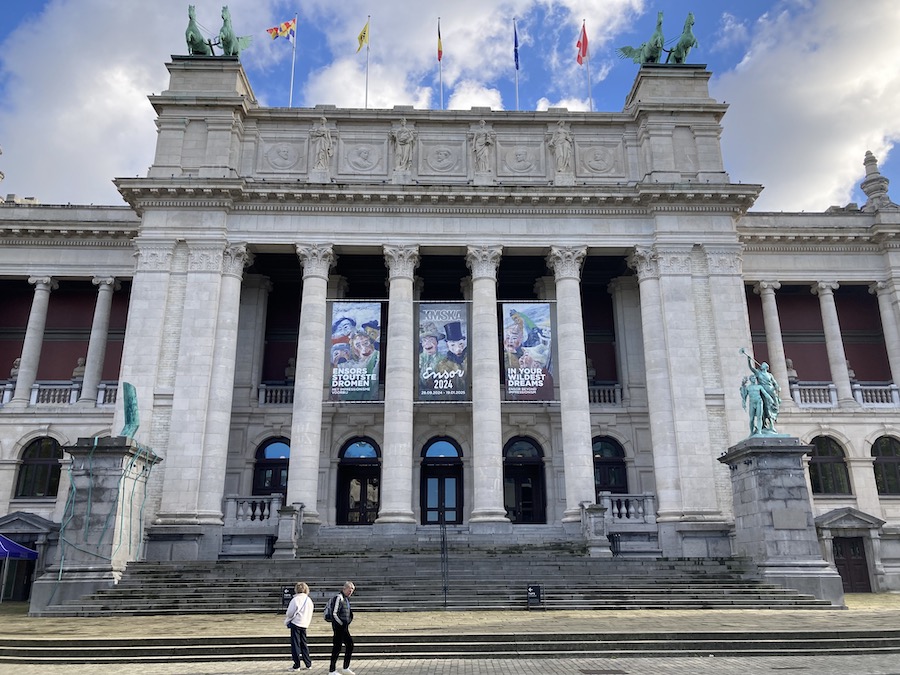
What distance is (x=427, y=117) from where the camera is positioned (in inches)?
1272

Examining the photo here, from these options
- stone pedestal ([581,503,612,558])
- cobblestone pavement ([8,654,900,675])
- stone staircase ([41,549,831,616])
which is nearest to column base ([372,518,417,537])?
stone staircase ([41,549,831,616])

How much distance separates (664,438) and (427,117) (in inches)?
662

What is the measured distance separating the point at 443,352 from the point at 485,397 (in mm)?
2390

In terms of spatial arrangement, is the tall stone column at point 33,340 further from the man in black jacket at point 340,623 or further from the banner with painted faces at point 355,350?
the man in black jacket at point 340,623

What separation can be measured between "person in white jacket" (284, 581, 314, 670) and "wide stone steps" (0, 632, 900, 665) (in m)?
1.89

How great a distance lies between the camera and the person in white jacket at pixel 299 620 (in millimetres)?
12102

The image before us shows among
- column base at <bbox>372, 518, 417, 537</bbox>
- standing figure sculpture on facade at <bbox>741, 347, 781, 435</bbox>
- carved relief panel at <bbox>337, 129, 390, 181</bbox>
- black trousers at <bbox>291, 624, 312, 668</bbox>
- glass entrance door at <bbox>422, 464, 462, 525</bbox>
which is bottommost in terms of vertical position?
black trousers at <bbox>291, 624, 312, 668</bbox>

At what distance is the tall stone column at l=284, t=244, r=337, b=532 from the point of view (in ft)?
89.7

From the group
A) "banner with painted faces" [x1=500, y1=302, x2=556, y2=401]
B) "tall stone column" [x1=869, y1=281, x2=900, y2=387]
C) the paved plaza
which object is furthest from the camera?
"tall stone column" [x1=869, y1=281, x2=900, y2=387]

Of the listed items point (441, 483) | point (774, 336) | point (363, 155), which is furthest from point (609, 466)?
point (363, 155)

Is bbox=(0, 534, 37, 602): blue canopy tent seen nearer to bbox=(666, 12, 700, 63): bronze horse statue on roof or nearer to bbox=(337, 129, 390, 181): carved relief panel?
bbox=(337, 129, 390, 181): carved relief panel

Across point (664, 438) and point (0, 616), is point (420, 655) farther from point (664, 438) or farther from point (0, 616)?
point (664, 438)

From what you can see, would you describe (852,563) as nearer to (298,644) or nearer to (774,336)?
(774,336)

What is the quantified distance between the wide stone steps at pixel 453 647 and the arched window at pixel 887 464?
1898 cm
